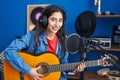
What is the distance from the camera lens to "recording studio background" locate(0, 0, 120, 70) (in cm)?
237

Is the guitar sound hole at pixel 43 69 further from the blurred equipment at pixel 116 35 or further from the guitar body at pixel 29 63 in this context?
the blurred equipment at pixel 116 35

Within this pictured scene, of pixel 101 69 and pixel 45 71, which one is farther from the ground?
pixel 45 71

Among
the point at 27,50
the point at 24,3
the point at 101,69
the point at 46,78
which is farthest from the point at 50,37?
the point at 24,3

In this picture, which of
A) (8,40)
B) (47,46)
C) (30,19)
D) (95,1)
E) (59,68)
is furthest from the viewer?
(8,40)

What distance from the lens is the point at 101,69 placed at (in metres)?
2.36

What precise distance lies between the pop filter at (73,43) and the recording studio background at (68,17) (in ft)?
4.30

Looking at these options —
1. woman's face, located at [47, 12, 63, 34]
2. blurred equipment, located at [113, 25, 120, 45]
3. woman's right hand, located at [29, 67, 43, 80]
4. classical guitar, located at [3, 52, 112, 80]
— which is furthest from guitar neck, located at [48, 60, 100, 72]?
blurred equipment, located at [113, 25, 120, 45]

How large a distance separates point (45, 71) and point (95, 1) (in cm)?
101

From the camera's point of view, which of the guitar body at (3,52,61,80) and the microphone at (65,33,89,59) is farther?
the guitar body at (3,52,61,80)

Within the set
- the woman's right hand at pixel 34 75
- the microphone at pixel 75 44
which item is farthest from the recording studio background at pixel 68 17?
the microphone at pixel 75 44

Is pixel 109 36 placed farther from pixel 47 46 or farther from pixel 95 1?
pixel 47 46

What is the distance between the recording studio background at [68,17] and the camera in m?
2.37

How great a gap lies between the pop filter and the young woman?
52 centimetres

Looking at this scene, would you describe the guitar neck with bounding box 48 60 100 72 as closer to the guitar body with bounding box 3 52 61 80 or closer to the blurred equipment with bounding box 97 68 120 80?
the guitar body with bounding box 3 52 61 80
